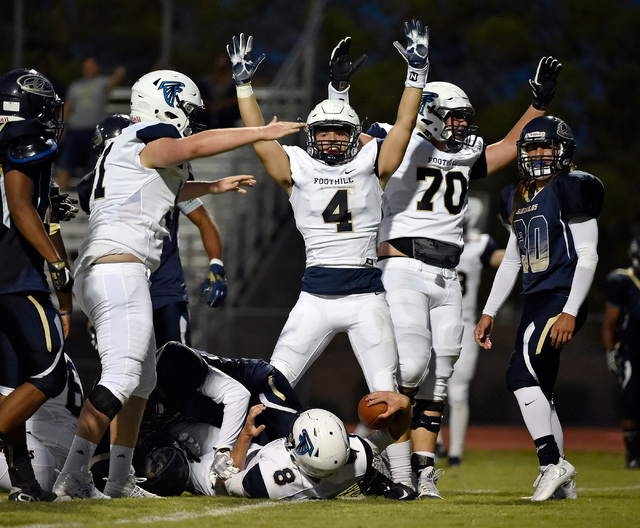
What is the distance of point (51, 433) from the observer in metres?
5.34

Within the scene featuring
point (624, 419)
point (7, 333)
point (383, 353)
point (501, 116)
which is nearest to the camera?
point (7, 333)

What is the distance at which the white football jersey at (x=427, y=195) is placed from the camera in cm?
568

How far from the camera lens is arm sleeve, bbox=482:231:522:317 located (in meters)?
5.71

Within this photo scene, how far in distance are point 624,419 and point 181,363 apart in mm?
5031

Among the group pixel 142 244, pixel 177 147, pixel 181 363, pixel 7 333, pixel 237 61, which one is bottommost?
pixel 181 363

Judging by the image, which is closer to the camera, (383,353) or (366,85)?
(383,353)

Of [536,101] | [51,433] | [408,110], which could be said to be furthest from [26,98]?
[536,101]

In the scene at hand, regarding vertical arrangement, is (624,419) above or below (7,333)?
below

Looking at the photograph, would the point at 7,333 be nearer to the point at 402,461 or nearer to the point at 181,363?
the point at 181,363

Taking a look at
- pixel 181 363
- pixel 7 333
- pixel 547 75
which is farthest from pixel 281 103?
pixel 7 333

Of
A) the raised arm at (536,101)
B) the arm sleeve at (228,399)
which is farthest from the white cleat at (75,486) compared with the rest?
the raised arm at (536,101)

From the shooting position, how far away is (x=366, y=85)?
17062 millimetres

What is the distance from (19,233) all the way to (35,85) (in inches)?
26.4

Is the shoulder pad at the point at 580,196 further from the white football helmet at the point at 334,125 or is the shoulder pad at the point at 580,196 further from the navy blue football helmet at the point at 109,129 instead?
the navy blue football helmet at the point at 109,129
